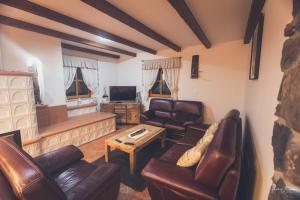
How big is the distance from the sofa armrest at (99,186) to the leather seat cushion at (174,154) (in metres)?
0.75

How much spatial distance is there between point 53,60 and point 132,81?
8.41 feet

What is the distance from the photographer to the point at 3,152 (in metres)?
1.03

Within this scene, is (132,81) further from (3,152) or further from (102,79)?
(3,152)

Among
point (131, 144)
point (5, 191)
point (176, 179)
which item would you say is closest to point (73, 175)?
point (5, 191)

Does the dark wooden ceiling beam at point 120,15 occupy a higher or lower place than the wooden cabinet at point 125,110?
higher

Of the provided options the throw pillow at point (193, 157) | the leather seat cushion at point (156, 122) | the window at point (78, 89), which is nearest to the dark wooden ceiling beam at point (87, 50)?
the window at point (78, 89)

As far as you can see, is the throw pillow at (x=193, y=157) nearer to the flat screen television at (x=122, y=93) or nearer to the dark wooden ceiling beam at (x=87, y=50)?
the flat screen television at (x=122, y=93)

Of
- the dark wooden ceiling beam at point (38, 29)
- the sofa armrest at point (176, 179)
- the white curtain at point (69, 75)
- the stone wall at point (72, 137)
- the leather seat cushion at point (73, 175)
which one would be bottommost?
the stone wall at point (72, 137)

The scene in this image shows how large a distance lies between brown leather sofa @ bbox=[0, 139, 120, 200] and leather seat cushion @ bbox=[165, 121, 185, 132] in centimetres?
206

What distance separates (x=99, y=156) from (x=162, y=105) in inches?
86.5

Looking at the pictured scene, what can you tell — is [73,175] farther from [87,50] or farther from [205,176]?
[87,50]

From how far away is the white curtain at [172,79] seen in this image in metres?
4.40

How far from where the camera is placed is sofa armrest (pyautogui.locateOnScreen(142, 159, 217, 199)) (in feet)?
4.14

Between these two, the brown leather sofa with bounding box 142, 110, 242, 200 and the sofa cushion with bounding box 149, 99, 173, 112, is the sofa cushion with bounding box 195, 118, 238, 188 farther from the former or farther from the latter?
the sofa cushion with bounding box 149, 99, 173, 112
